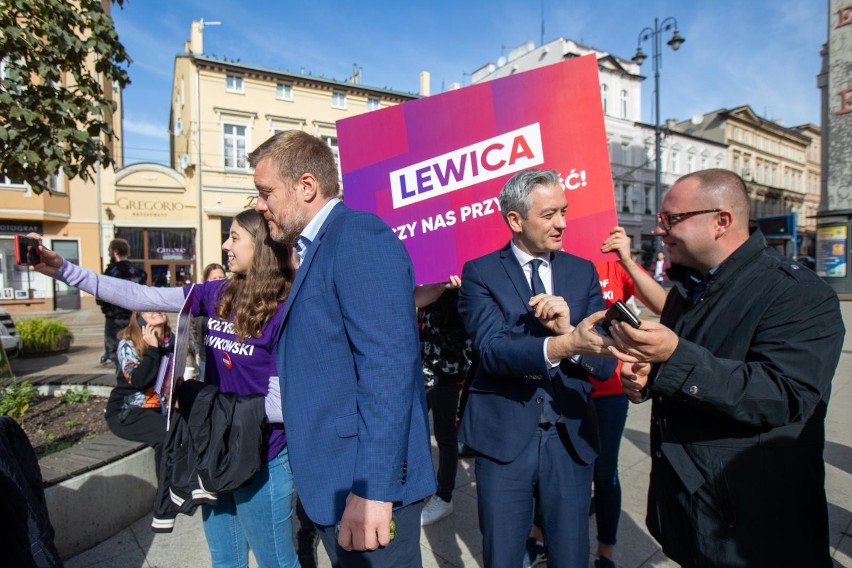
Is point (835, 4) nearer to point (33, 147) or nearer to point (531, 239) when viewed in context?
point (531, 239)

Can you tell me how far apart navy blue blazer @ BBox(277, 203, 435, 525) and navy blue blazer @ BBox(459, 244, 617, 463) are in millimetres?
462

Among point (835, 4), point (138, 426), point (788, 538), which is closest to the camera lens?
point (788, 538)

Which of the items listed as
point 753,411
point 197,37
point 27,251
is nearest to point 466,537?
point 753,411

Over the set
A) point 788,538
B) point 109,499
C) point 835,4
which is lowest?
point 109,499

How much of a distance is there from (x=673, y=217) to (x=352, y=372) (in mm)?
1220

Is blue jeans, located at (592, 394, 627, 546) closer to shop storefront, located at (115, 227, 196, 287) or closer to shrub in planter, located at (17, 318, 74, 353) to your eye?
shrub in planter, located at (17, 318, 74, 353)

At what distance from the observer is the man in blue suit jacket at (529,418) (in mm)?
1996

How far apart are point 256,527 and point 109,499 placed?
1.59 m

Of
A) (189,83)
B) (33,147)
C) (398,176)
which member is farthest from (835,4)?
(189,83)

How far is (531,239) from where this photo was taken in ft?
6.93

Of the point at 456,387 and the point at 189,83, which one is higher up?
the point at 189,83

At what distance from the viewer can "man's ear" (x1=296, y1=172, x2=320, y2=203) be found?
172 centimetres

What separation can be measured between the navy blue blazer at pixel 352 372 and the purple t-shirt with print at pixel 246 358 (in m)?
0.45

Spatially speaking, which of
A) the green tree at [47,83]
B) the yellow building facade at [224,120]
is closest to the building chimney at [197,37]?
the yellow building facade at [224,120]
